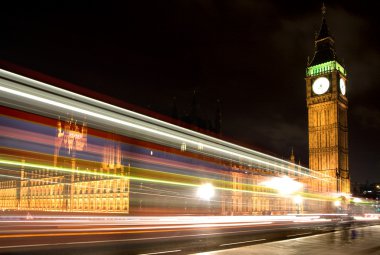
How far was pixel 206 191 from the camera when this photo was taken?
48.5 feet

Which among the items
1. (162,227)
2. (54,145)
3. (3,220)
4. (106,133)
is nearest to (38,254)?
(3,220)

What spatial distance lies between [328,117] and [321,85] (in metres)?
5.59

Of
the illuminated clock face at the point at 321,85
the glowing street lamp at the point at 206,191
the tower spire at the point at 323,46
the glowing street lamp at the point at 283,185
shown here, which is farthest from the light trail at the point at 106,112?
the tower spire at the point at 323,46

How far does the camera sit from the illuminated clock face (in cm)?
6794

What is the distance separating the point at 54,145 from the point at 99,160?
1463mm

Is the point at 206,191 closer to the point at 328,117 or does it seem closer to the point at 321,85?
the point at 328,117

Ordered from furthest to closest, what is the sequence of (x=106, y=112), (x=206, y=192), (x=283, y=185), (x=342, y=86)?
(x=342, y=86) < (x=283, y=185) < (x=206, y=192) < (x=106, y=112)

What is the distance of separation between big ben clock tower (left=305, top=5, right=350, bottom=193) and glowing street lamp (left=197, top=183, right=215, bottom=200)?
2091 inches

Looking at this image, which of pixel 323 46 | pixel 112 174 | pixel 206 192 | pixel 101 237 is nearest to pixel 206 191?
pixel 206 192

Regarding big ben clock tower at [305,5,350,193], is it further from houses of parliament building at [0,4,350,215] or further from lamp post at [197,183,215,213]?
lamp post at [197,183,215,213]

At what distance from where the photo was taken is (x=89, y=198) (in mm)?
17188

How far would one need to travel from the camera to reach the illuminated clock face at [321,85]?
67938mm

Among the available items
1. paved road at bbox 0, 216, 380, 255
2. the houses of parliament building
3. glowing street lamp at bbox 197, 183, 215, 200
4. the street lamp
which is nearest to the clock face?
the street lamp

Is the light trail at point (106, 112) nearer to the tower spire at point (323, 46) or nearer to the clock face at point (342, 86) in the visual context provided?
the clock face at point (342, 86)
